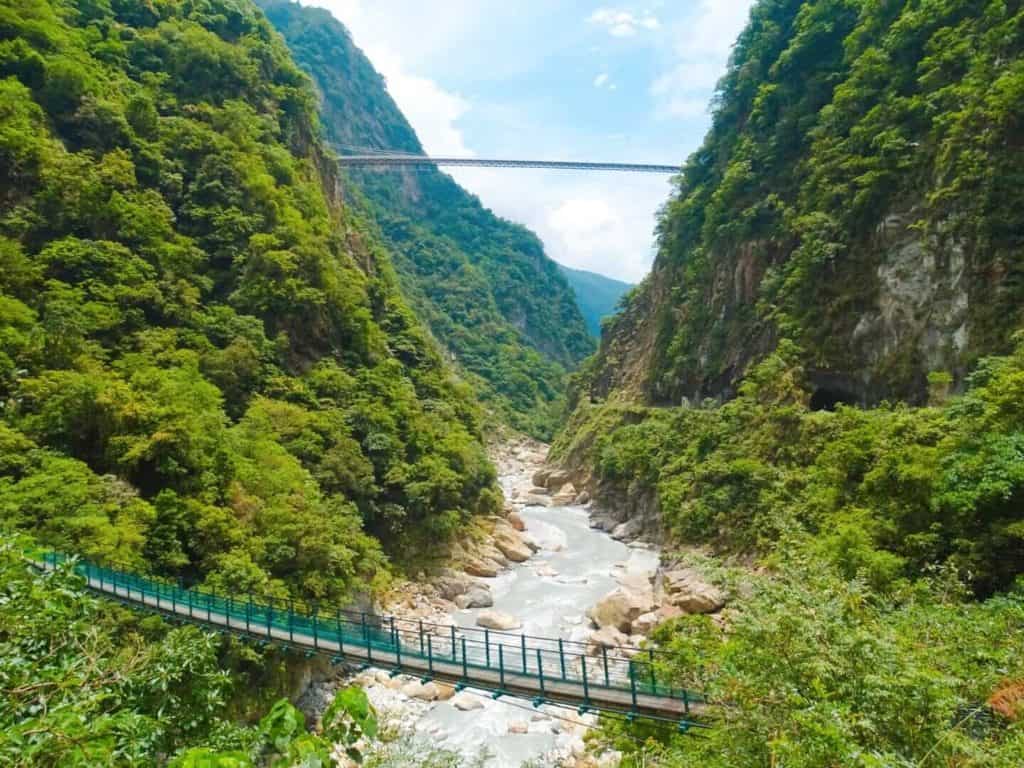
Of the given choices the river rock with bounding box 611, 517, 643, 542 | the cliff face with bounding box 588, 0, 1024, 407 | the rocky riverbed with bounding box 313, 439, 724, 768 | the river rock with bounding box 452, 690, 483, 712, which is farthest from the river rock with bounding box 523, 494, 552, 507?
the river rock with bounding box 452, 690, 483, 712

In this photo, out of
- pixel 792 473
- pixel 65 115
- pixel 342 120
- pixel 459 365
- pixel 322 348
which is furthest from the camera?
pixel 342 120

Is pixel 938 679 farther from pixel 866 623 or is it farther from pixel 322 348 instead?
pixel 322 348

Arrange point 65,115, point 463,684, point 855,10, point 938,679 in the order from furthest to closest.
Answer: point 855,10 → point 65,115 → point 463,684 → point 938,679

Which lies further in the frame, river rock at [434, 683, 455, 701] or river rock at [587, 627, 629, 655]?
river rock at [587, 627, 629, 655]

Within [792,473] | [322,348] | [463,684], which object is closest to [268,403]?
[322,348]

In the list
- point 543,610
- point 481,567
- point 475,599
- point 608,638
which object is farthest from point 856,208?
point 475,599

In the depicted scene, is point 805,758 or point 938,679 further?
point 938,679

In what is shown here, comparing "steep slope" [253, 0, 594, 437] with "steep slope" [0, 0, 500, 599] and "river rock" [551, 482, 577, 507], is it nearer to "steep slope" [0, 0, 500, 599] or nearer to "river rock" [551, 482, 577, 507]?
"river rock" [551, 482, 577, 507]
